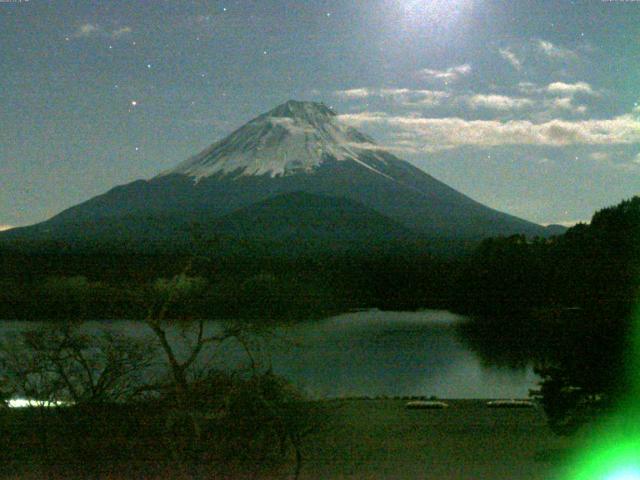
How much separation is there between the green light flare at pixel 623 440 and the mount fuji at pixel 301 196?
153ft

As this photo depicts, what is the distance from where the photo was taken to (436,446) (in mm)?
7719

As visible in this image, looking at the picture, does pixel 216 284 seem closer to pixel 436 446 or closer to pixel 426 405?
pixel 426 405

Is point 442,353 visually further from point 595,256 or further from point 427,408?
point 427,408

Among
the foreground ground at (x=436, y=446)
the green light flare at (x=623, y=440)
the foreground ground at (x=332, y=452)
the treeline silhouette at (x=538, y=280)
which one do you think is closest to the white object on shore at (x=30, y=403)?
the foreground ground at (x=332, y=452)

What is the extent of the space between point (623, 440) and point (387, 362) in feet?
57.1

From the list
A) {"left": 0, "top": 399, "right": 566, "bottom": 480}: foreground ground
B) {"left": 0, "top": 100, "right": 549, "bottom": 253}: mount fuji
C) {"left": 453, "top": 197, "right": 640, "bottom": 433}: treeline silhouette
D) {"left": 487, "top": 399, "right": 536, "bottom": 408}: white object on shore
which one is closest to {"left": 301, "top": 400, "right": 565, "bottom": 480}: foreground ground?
{"left": 0, "top": 399, "right": 566, "bottom": 480}: foreground ground

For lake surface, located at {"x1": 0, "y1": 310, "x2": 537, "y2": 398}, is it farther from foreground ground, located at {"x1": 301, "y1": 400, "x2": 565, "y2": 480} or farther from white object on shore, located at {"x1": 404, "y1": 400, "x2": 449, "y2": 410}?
foreground ground, located at {"x1": 301, "y1": 400, "x2": 565, "y2": 480}

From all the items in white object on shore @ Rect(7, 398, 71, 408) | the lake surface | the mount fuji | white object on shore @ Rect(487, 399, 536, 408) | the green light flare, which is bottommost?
the lake surface

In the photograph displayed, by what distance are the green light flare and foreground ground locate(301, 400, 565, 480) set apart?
0.49 meters

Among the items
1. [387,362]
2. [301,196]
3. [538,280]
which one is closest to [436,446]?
[387,362]

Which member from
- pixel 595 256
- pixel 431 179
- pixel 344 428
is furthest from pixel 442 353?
pixel 431 179

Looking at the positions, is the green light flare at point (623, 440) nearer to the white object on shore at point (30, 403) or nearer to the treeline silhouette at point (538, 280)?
the white object on shore at point (30, 403)

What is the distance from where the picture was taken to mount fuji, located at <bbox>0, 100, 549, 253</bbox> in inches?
3014

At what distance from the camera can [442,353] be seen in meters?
25.5
